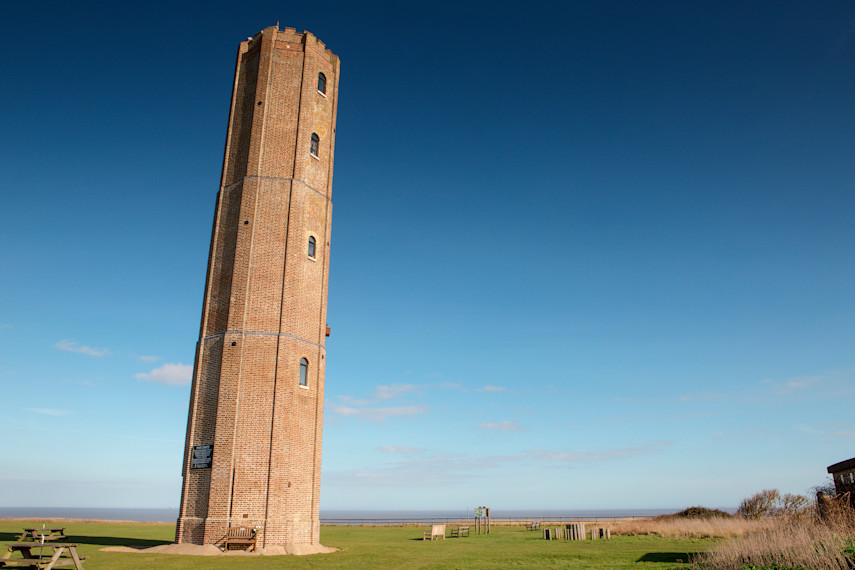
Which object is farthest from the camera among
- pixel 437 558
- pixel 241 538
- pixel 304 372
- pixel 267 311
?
pixel 304 372

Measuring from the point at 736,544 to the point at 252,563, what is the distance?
13.4 meters

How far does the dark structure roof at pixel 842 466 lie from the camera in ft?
53.1

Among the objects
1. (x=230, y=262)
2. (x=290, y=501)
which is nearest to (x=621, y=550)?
(x=290, y=501)

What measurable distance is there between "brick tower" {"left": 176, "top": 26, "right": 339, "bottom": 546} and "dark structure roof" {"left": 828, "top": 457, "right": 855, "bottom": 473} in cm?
1715

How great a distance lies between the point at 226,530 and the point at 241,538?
628 mm

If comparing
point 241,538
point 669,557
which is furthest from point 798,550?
point 241,538

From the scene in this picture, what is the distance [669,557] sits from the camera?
1762 centimetres

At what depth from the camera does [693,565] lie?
14.5 m

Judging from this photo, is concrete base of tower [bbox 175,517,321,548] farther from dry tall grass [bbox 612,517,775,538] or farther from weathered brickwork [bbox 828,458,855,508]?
dry tall grass [bbox 612,517,775,538]

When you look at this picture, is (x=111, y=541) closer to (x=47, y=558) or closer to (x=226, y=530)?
(x=226, y=530)

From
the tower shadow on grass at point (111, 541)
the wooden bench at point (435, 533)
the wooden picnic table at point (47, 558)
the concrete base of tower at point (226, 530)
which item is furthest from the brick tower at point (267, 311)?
the wooden bench at point (435, 533)

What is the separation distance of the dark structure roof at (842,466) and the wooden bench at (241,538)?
18.1 meters

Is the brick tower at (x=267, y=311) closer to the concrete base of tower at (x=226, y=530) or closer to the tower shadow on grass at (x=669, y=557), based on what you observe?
the concrete base of tower at (x=226, y=530)

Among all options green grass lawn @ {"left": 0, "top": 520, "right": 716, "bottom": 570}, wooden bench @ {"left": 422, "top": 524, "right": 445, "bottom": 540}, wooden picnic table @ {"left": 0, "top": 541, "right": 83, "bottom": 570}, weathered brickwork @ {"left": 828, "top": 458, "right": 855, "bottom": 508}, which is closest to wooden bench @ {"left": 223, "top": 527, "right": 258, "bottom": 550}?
green grass lawn @ {"left": 0, "top": 520, "right": 716, "bottom": 570}
